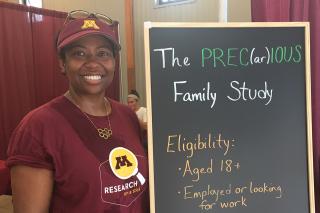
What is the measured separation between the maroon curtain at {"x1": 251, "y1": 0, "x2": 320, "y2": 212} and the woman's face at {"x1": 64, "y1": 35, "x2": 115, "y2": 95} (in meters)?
1.10

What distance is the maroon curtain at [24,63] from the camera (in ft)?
13.6

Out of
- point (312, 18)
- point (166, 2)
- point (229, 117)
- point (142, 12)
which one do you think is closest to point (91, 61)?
point (229, 117)

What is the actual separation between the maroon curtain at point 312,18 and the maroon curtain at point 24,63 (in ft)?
10.0

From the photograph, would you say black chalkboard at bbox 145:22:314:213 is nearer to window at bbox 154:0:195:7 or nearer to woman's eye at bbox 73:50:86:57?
woman's eye at bbox 73:50:86:57

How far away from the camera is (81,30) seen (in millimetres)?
1155

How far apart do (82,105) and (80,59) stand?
0.16 meters

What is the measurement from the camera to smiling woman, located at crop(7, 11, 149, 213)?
3.51ft

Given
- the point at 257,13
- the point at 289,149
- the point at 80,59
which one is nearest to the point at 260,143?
the point at 289,149

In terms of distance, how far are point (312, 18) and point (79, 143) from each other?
1480 millimetres

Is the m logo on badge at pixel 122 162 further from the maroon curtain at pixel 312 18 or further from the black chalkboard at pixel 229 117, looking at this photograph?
the maroon curtain at pixel 312 18

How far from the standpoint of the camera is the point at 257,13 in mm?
1970

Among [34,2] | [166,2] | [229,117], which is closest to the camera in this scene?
[229,117]

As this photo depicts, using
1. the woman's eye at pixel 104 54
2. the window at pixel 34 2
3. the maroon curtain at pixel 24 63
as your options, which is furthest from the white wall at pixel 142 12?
the woman's eye at pixel 104 54

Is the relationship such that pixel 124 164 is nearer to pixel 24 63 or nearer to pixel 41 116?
pixel 41 116
